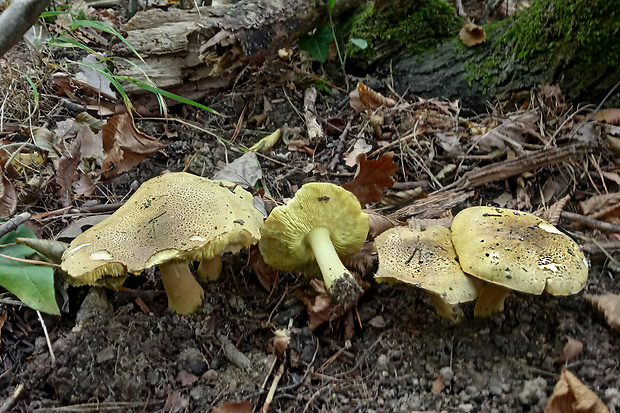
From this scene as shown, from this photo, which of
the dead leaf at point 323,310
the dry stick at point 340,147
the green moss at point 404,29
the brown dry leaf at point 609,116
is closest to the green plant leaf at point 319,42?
the green moss at point 404,29

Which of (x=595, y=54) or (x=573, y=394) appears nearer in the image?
(x=573, y=394)

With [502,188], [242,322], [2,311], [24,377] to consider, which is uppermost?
[2,311]

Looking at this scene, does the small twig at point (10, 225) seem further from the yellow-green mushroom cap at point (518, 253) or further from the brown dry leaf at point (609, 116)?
the brown dry leaf at point (609, 116)

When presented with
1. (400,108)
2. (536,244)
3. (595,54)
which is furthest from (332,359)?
(595,54)

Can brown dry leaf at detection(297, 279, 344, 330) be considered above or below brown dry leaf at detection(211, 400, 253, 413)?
below

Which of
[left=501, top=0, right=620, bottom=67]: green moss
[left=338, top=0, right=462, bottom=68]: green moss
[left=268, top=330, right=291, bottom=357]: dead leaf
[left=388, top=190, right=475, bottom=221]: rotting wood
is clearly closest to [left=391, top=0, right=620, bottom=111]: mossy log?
[left=501, top=0, right=620, bottom=67]: green moss

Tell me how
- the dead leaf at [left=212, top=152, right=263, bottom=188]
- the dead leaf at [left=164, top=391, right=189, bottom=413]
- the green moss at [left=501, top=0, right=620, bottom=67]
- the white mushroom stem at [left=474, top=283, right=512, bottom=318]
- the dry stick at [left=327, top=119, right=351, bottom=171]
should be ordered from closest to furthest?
the dead leaf at [left=164, top=391, right=189, bottom=413], the white mushroom stem at [left=474, top=283, right=512, bottom=318], the dead leaf at [left=212, top=152, right=263, bottom=188], the green moss at [left=501, top=0, right=620, bottom=67], the dry stick at [left=327, top=119, right=351, bottom=171]

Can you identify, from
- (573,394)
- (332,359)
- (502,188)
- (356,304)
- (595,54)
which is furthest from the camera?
(595,54)

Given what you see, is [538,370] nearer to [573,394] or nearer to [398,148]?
[573,394]

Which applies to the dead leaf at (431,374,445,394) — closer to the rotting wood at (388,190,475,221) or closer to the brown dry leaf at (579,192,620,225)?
the rotting wood at (388,190,475,221)

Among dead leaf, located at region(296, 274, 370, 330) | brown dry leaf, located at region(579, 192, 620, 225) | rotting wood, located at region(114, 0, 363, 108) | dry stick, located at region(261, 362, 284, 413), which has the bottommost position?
brown dry leaf, located at region(579, 192, 620, 225)
